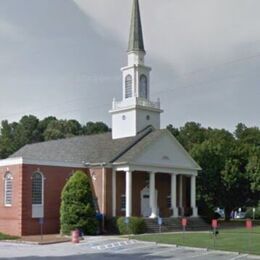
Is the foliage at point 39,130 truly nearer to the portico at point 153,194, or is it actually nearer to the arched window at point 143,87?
the arched window at point 143,87

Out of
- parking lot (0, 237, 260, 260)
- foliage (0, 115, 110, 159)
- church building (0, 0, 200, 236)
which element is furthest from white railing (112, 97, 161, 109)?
foliage (0, 115, 110, 159)

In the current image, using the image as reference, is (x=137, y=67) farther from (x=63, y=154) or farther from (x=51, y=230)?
(x=51, y=230)

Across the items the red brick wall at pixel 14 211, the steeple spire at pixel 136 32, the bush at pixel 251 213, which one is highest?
the steeple spire at pixel 136 32

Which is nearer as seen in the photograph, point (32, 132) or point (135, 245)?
point (135, 245)

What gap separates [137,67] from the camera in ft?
166

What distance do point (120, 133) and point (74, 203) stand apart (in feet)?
37.8

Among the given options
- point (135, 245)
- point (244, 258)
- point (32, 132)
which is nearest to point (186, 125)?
point (32, 132)

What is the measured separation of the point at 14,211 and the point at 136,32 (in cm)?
1978

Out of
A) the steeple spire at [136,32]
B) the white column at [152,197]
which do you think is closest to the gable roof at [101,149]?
the white column at [152,197]

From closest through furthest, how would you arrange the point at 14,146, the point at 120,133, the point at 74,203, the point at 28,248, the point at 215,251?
the point at 215,251 < the point at 28,248 < the point at 74,203 < the point at 120,133 < the point at 14,146

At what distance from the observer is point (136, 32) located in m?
51.6

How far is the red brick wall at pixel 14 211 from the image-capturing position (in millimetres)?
41088

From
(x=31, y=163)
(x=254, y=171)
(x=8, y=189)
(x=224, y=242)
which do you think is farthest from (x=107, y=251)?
(x=254, y=171)

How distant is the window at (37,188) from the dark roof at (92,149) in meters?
1.75
